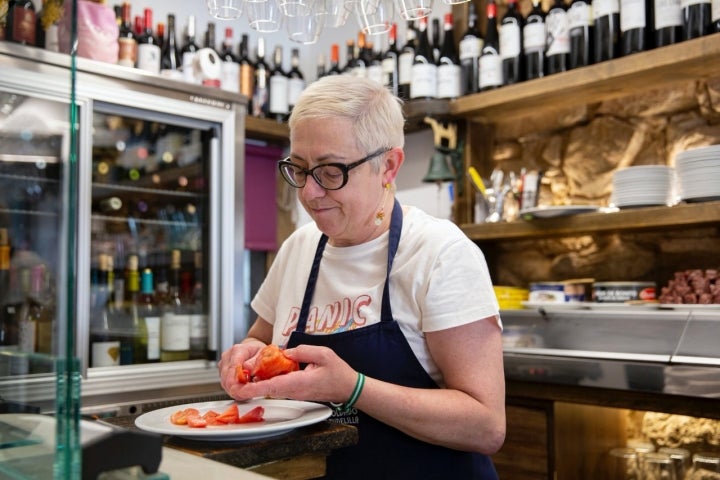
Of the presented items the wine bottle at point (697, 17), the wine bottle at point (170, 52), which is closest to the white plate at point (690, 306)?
the wine bottle at point (697, 17)

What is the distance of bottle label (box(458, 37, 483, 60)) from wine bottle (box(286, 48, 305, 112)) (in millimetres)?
1022

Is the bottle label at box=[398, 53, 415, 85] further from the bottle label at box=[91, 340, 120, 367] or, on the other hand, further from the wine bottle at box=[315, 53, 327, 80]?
the bottle label at box=[91, 340, 120, 367]

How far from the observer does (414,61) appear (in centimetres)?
367

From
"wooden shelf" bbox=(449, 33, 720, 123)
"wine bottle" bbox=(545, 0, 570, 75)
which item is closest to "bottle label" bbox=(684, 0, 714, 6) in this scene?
"wooden shelf" bbox=(449, 33, 720, 123)

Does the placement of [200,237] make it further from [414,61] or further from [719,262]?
[719,262]

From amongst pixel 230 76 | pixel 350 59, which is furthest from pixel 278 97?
pixel 350 59

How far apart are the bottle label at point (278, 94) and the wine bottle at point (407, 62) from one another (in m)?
0.77

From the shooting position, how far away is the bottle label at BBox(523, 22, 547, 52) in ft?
10.6

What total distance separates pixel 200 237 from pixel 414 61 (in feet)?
4.64

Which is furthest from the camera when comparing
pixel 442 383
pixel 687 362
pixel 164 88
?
pixel 164 88

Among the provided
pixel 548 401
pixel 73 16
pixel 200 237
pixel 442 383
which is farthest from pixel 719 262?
pixel 73 16

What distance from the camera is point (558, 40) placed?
3.13m

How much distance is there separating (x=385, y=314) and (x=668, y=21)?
1868mm

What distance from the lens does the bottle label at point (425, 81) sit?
351 cm
